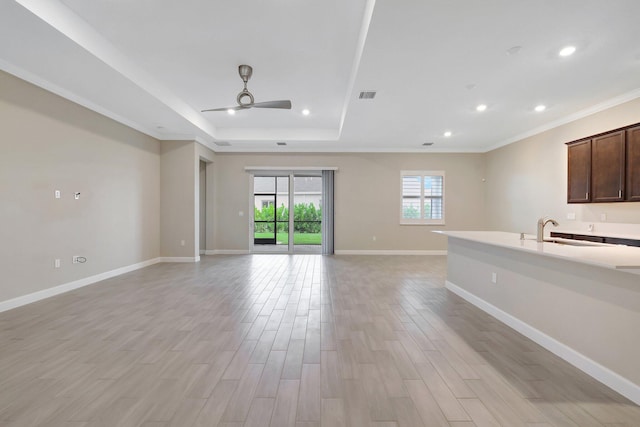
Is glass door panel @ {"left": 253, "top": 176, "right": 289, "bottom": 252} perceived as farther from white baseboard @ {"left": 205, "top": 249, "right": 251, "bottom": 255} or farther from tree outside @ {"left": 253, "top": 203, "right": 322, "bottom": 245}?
white baseboard @ {"left": 205, "top": 249, "right": 251, "bottom": 255}

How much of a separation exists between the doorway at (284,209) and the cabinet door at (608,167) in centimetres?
555

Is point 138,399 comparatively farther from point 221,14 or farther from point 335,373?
point 221,14

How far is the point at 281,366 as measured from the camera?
87.4 inches

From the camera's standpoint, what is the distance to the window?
7.95m

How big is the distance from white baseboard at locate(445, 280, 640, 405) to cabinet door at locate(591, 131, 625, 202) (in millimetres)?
2705

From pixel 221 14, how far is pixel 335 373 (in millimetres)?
3413


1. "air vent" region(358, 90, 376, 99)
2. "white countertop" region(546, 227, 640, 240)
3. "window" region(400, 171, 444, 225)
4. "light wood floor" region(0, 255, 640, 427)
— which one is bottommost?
"light wood floor" region(0, 255, 640, 427)

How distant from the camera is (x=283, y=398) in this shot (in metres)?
1.84

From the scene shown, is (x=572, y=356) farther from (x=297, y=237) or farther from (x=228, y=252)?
(x=228, y=252)

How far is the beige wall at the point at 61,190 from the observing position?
3479 millimetres

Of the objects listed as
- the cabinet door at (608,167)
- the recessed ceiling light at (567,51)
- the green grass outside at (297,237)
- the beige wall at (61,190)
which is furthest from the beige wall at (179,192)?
the cabinet door at (608,167)

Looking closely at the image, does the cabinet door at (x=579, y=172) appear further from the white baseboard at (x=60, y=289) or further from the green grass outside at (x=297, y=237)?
the white baseboard at (x=60, y=289)

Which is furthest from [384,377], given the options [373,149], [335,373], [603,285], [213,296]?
[373,149]

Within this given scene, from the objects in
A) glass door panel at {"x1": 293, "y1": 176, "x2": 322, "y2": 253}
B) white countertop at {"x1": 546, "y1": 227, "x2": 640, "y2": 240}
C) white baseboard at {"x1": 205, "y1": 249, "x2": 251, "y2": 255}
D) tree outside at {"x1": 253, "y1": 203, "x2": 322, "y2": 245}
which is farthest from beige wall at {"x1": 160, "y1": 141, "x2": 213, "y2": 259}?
white countertop at {"x1": 546, "y1": 227, "x2": 640, "y2": 240}
